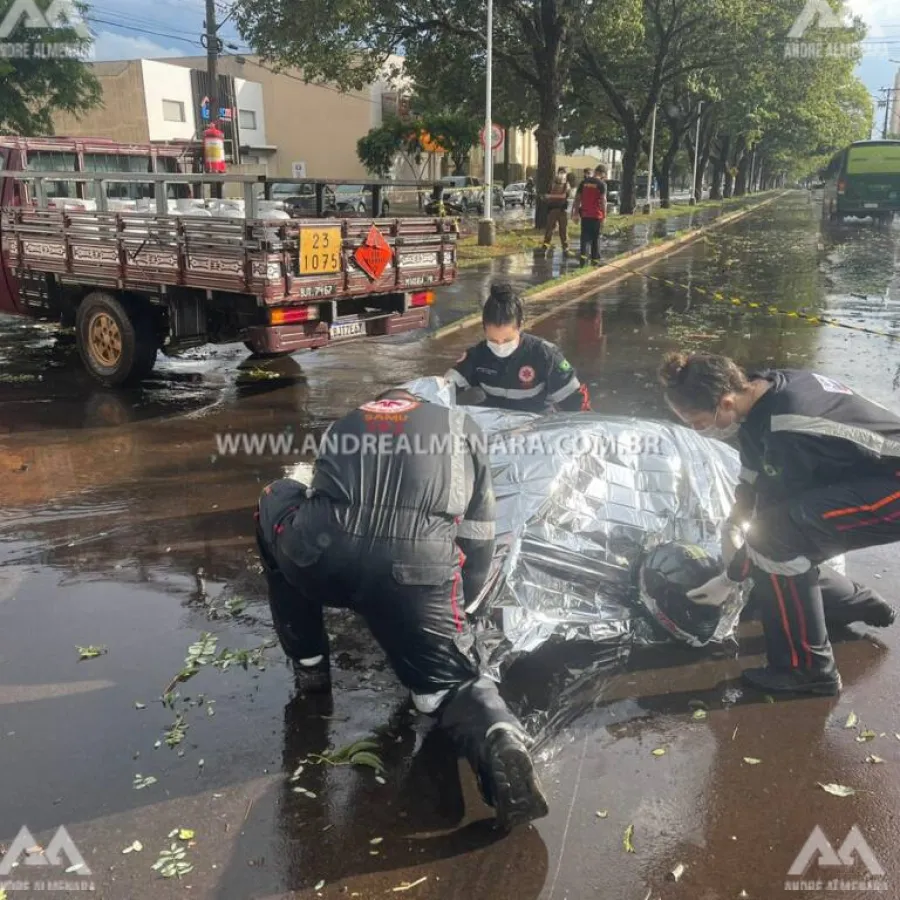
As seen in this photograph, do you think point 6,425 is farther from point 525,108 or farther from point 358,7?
point 525,108

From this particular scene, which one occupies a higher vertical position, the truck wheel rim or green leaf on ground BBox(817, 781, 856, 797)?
the truck wheel rim

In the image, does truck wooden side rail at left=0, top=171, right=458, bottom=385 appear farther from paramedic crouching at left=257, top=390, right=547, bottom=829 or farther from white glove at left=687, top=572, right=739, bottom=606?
white glove at left=687, top=572, right=739, bottom=606

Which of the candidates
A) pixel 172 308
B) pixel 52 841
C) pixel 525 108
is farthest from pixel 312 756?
pixel 525 108

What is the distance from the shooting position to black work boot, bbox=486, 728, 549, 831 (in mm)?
2504

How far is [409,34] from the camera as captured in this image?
21.8 m

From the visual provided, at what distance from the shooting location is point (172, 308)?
22.7 ft

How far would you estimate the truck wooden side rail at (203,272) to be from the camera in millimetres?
6406

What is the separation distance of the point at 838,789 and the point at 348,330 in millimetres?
5513

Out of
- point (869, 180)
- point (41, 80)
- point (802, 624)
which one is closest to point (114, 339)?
point (802, 624)

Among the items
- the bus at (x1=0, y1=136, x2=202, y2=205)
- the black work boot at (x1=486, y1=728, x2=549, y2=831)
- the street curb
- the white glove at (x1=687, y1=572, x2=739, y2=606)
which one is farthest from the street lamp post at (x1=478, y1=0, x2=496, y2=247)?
the black work boot at (x1=486, y1=728, x2=549, y2=831)

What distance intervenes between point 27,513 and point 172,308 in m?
2.45

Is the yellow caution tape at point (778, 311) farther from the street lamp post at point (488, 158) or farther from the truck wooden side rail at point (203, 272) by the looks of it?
the truck wooden side rail at point (203, 272)

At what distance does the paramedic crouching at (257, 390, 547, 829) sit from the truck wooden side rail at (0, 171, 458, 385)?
3859mm

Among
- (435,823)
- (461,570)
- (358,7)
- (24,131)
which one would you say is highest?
(358,7)
